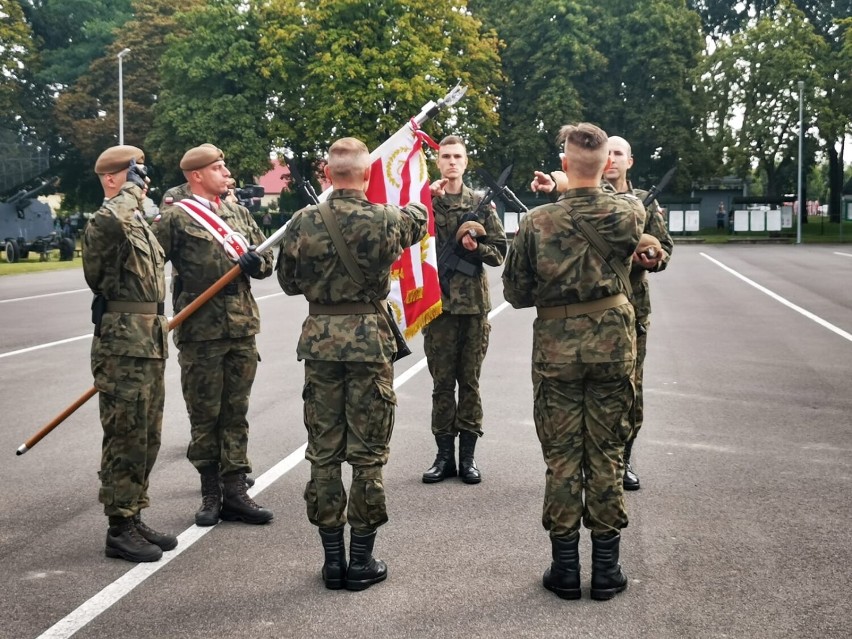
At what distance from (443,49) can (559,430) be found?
45.3m

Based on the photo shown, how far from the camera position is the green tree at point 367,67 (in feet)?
151

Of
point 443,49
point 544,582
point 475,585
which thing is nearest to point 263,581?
point 475,585

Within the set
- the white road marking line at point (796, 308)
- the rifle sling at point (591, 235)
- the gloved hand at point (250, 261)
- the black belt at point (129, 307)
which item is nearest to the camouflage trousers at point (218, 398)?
the gloved hand at point (250, 261)

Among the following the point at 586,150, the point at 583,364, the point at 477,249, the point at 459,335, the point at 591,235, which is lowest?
the point at 459,335

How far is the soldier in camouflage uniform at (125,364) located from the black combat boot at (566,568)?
1.97 metres

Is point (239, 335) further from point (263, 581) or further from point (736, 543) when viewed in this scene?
point (736, 543)

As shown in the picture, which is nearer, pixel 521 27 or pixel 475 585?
pixel 475 585

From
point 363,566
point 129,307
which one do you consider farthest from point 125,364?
point 363,566

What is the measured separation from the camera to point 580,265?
4.59m

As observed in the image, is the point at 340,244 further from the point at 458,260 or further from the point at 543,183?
the point at 458,260

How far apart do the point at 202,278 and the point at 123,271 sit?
74 cm

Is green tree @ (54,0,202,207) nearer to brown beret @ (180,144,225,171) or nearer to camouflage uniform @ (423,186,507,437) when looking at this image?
camouflage uniform @ (423,186,507,437)

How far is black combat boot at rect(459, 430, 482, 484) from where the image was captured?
645cm

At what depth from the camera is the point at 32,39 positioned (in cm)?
6094
